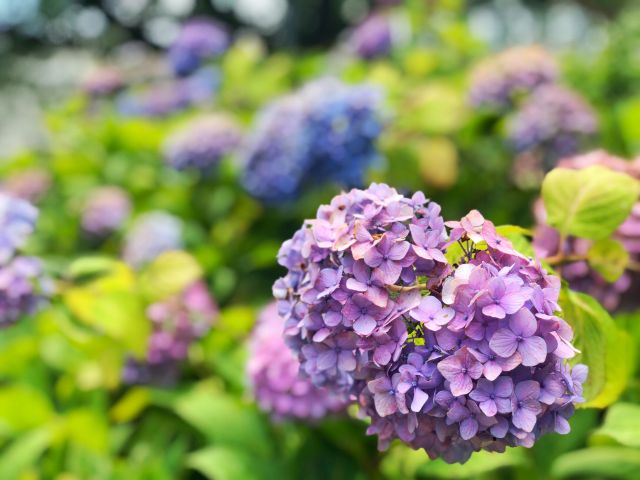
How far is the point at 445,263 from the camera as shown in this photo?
0.69 meters

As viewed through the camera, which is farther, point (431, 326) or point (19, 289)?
point (19, 289)

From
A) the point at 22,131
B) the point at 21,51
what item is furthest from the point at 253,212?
the point at 21,51

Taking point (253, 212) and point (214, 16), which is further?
point (214, 16)

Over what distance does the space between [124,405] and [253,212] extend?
0.77 metres

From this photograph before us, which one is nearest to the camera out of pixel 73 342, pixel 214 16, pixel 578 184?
pixel 578 184

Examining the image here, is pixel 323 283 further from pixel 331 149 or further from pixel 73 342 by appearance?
pixel 331 149

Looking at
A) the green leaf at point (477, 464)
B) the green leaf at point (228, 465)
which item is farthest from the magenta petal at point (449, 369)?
the green leaf at point (228, 465)

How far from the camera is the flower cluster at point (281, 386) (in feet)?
4.38

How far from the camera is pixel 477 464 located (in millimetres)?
1102

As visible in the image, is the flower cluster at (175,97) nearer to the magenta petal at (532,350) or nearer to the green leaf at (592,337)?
the green leaf at (592,337)

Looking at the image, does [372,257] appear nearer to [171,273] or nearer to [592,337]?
[592,337]

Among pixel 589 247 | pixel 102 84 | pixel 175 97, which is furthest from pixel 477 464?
pixel 102 84

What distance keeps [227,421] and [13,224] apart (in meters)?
0.59

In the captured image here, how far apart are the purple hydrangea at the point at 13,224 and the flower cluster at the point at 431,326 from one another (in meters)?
0.65
